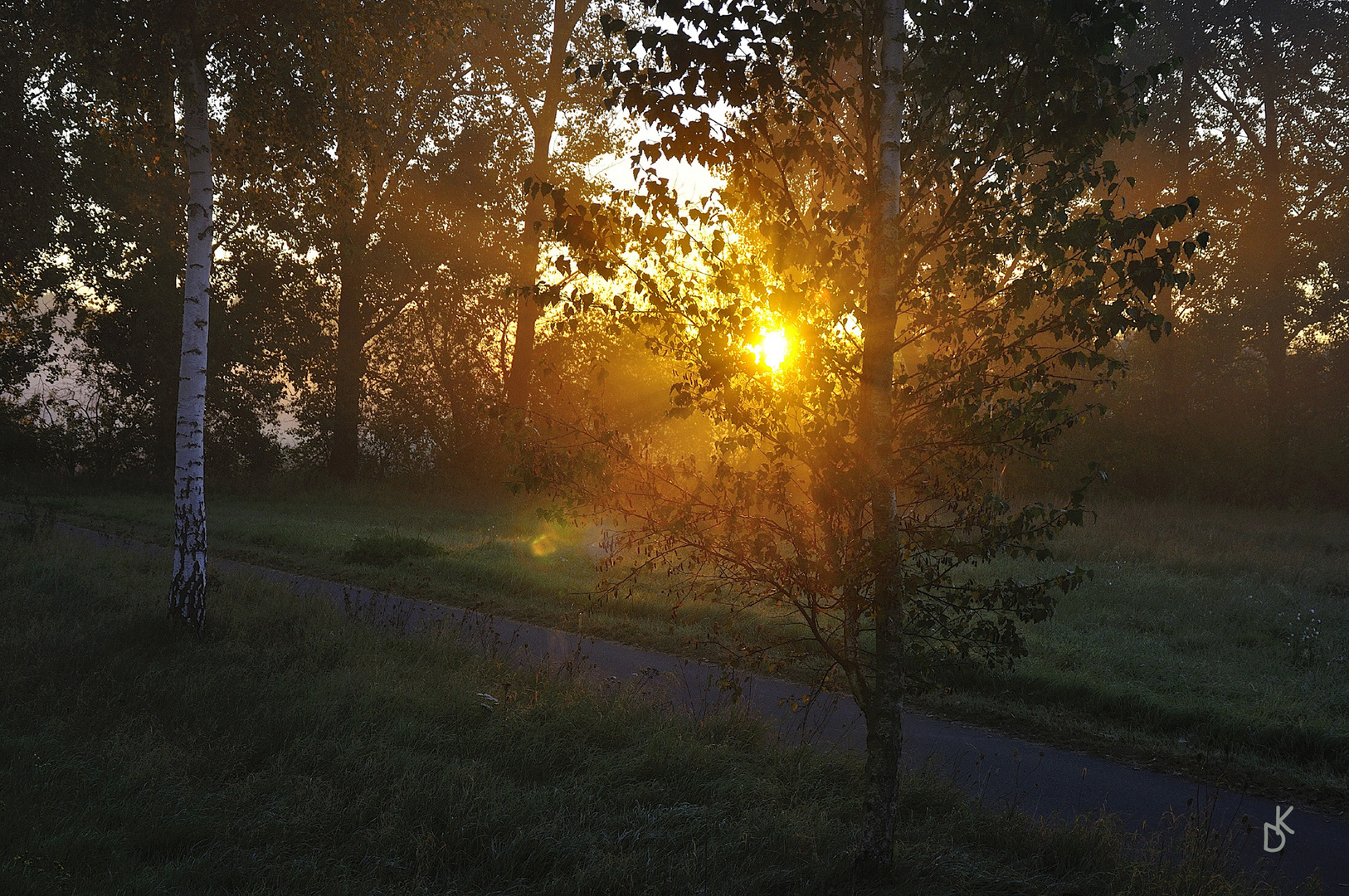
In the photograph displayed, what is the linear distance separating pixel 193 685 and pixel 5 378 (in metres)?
29.0

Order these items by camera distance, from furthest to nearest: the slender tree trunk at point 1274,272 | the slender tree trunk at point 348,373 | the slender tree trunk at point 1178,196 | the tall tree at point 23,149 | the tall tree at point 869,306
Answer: the slender tree trunk at point 1178,196 < the slender tree trunk at point 348,373 < the slender tree trunk at point 1274,272 < the tall tree at point 23,149 < the tall tree at point 869,306

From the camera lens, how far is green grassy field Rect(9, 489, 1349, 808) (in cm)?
762

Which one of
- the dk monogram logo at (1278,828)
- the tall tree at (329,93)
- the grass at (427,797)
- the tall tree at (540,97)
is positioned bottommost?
the dk monogram logo at (1278,828)

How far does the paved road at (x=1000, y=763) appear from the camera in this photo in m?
5.56

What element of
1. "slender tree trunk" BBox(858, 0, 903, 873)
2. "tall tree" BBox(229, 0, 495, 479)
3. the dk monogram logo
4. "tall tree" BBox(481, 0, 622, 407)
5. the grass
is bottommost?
the dk monogram logo

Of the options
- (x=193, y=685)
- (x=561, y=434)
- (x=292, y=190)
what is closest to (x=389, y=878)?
(x=561, y=434)

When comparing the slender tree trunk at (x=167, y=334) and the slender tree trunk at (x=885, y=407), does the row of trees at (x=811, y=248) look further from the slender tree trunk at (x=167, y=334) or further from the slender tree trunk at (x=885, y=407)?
the slender tree trunk at (x=167, y=334)

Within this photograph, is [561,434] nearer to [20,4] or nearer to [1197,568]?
[20,4]

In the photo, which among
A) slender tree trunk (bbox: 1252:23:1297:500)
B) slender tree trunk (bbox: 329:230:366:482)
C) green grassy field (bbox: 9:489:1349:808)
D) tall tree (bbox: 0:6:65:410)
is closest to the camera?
green grassy field (bbox: 9:489:1349:808)

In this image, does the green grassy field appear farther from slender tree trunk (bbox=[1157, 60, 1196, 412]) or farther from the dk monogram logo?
slender tree trunk (bbox=[1157, 60, 1196, 412])

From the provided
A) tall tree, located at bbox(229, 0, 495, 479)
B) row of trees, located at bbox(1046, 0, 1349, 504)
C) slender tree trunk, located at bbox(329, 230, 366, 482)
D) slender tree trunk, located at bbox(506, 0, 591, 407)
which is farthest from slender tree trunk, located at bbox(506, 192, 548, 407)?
row of trees, located at bbox(1046, 0, 1349, 504)

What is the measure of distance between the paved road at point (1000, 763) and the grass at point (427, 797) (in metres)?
0.61

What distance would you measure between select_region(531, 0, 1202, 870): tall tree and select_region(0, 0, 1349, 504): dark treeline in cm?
2327

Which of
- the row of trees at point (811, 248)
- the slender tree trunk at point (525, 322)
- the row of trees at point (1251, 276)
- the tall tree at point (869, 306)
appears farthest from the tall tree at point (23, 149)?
the row of trees at point (1251, 276)
